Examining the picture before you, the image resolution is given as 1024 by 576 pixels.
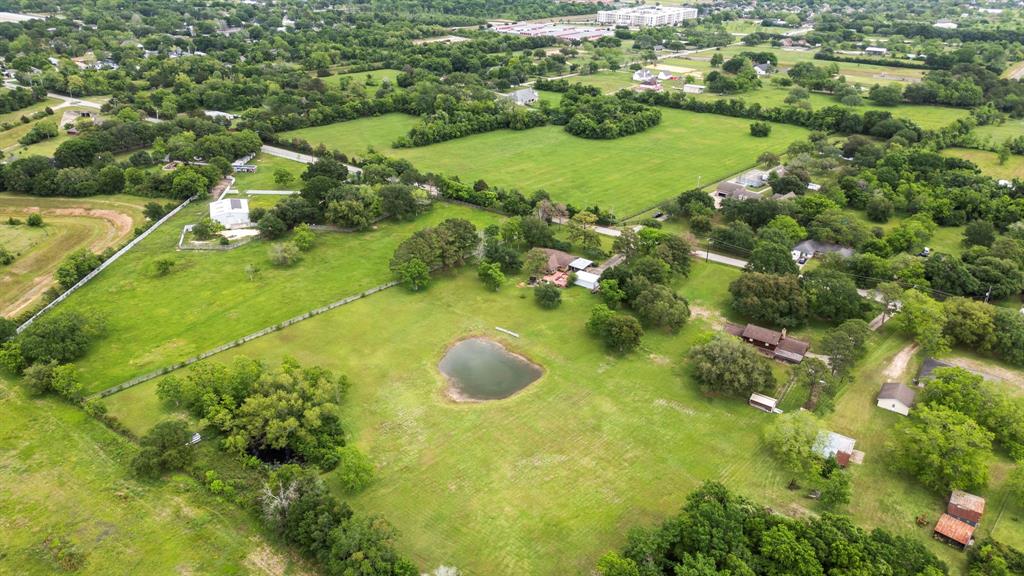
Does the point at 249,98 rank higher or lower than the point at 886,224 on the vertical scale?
higher

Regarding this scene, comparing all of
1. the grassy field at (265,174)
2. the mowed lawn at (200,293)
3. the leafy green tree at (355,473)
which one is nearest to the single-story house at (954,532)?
the leafy green tree at (355,473)

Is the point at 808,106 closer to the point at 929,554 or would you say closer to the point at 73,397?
the point at 929,554

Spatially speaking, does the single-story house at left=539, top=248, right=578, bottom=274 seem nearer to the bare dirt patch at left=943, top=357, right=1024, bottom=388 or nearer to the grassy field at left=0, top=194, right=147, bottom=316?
the bare dirt patch at left=943, top=357, right=1024, bottom=388

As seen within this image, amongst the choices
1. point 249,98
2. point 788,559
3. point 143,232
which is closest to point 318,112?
point 249,98

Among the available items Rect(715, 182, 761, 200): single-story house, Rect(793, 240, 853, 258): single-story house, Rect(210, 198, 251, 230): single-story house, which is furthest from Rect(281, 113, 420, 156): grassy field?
Rect(793, 240, 853, 258): single-story house

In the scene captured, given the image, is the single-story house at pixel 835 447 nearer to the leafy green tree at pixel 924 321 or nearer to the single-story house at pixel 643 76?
the leafy green tree at pixel 924 321

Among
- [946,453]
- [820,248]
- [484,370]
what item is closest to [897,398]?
[946,453]
